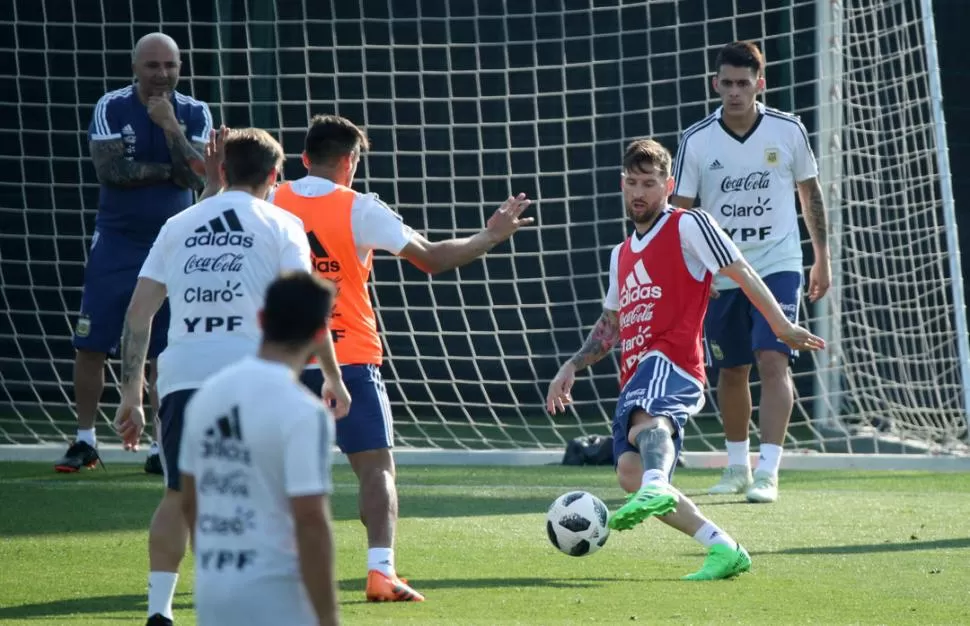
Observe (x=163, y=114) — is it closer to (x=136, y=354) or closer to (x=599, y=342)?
(x=599, y=342)

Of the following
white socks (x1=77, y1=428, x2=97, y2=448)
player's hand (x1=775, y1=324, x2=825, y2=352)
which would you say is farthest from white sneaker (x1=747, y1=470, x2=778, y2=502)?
white socks (x1=77, y1=428, x2=97, y2=448)

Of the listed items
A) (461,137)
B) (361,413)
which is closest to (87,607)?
(361,413)

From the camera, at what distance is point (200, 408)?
3.06m

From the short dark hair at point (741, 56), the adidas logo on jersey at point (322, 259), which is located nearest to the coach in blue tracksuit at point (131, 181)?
the short dark hair at point (741, 56)

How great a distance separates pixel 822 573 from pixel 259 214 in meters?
2.54

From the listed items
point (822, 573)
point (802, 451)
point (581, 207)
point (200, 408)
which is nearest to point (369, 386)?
point (822, 573)

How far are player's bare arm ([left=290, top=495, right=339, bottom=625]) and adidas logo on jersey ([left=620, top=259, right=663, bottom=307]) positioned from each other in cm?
304

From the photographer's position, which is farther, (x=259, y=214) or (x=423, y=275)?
(x=423, y=275)

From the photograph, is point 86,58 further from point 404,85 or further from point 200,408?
point 200,408

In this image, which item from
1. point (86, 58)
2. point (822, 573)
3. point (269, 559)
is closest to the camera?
point (269, 559)

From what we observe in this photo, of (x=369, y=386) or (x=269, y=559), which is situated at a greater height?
(x=369, y=386)

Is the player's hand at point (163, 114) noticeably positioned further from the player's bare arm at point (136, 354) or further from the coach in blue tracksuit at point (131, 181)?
the player's bare arm at point (136, 354)

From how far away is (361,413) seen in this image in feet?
17.3

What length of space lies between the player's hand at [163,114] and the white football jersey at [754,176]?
8.28 feet
